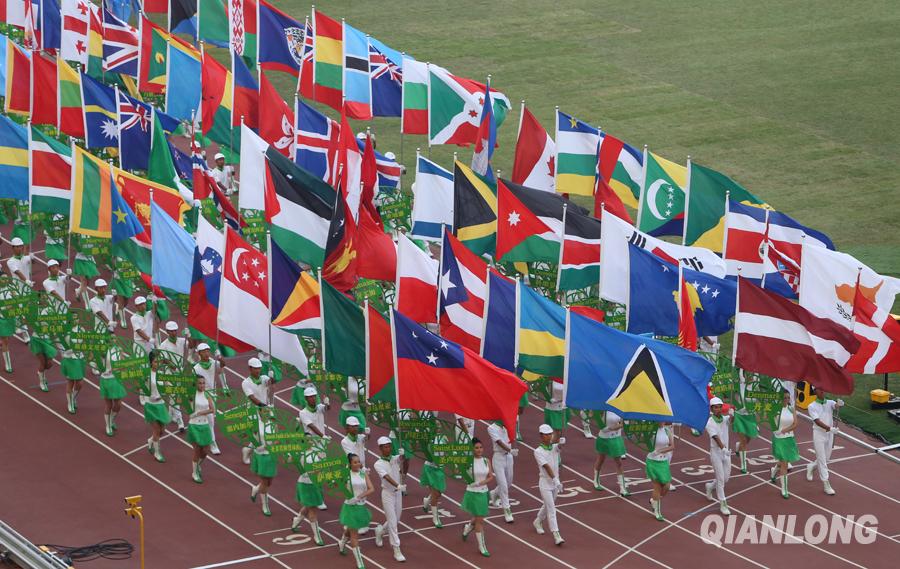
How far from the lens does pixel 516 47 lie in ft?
181

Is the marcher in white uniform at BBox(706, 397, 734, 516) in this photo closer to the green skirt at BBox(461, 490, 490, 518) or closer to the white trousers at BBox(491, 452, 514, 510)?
the white trousers at BBox(491, 452, 514, 510)

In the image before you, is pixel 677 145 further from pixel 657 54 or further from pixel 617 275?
pixel 617 275

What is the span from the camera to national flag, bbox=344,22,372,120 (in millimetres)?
38812

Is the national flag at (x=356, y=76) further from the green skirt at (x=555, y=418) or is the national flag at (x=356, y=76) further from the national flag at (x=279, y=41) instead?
the green skirt at (x=555, y=418)

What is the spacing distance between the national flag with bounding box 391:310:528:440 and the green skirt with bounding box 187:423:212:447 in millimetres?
3958

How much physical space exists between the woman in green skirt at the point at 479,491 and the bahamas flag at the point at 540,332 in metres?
1.93

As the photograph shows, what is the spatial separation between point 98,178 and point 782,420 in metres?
13.3

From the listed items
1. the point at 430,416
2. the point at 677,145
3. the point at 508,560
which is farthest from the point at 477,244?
the point at 677,145

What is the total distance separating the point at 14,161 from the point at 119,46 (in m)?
7.75

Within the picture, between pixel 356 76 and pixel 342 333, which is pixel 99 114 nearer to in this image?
pixel 356 76

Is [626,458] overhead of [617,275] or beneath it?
beneath

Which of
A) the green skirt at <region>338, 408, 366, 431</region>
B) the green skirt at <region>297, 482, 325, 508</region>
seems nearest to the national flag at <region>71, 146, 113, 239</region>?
the green skirt at <region>338, 408, 366, 431</region>

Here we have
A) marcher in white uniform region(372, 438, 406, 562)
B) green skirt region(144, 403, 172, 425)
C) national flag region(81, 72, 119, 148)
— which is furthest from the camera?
national flag region(81, 72, 119, 148)

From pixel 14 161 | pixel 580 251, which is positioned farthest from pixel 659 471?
pixel 14 161
